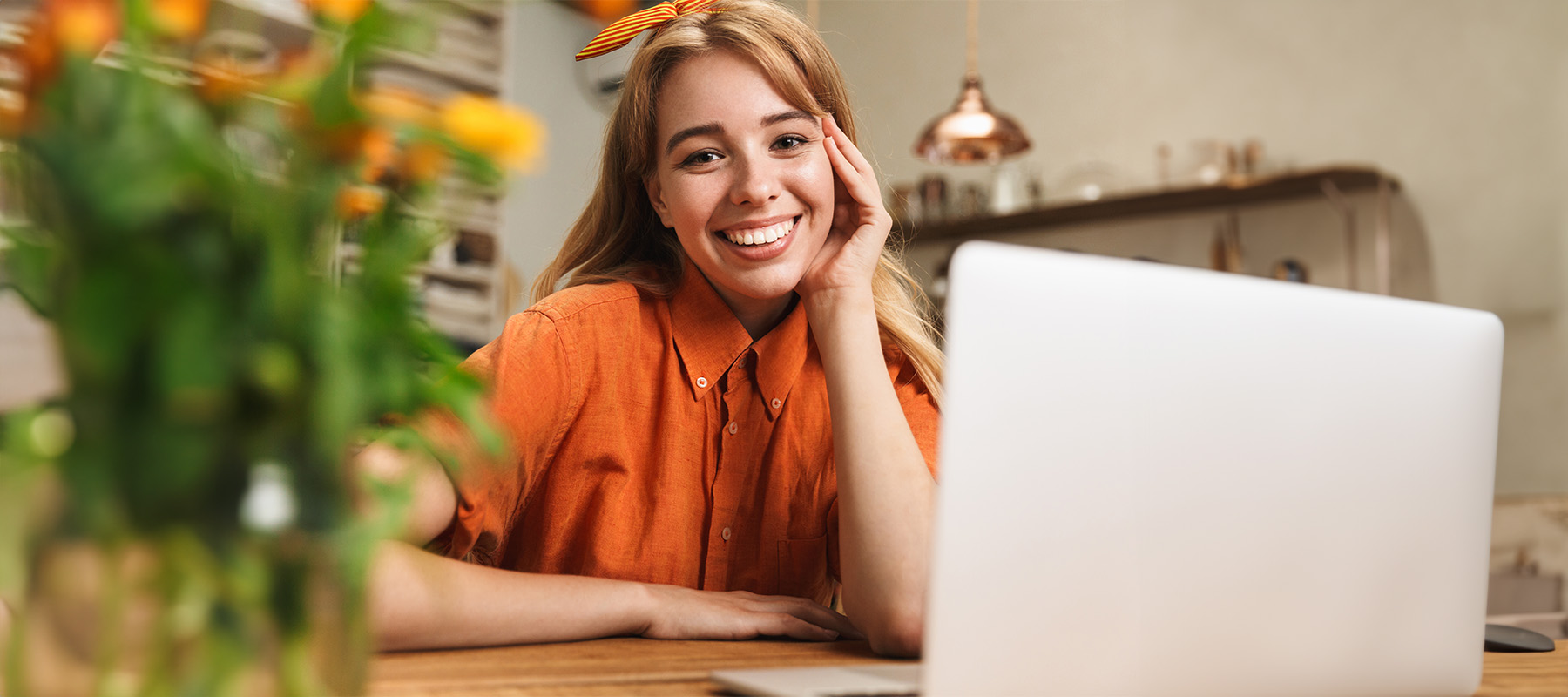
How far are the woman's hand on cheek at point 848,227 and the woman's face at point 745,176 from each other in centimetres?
2

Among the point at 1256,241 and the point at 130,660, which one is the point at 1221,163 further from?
the point at 130,660

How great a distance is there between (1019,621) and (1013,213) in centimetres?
359

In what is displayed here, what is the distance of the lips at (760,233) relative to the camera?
1237 millimetres

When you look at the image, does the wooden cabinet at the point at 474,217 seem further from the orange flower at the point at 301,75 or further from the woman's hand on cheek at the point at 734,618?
the orange flower at the point at 301,75

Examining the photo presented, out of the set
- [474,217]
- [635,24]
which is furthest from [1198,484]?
[474,217]

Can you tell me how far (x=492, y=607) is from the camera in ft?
2.78

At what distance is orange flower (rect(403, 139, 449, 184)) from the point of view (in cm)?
33

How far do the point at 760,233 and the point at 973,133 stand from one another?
198cm

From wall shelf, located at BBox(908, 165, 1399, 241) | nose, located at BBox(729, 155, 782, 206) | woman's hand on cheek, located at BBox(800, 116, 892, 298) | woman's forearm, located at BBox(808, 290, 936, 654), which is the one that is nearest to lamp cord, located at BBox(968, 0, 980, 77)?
wall shelf, located at BBox(908, 165, 1399, 241)

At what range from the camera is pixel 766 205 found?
1228 millimetres

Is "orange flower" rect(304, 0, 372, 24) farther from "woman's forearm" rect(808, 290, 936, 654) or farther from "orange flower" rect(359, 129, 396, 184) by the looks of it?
"woman's forearm" rect(808, 290, 936, 654)

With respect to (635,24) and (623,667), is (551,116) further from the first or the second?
(623,667)

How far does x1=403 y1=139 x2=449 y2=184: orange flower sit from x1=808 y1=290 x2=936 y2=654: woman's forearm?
1.98 ft

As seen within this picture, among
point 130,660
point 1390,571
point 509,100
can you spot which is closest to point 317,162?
point 130,660
